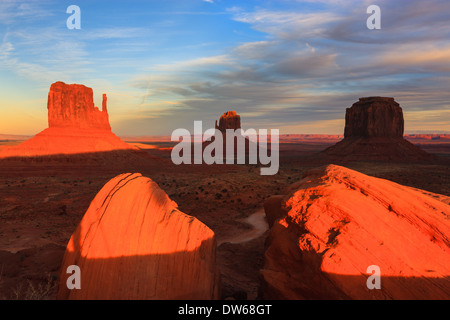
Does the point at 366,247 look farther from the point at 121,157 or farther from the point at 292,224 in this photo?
the point at 121,157

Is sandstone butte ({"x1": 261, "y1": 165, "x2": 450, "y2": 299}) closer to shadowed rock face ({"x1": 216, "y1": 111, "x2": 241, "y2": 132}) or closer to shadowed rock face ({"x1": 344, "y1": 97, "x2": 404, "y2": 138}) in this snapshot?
shadowed rock face ({"x1": 344, "y1": 97, "x2": 404, "y2": 138})

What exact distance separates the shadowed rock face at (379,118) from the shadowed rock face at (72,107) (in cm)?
8224

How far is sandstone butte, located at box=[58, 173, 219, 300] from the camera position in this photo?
6.96m

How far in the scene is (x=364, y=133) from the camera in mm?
92250

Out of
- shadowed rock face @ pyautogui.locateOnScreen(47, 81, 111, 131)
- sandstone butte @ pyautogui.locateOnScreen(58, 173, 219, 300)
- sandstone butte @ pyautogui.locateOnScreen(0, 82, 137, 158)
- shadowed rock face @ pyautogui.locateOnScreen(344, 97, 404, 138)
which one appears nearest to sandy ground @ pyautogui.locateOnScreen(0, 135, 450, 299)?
sandstone butte @ pyautogui.locateOnScreen(58, 173, 219, 300)

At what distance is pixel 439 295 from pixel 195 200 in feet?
76.2

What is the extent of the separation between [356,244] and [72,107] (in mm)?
78693

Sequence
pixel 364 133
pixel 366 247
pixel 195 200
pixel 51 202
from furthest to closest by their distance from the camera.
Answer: pixel 364 133
pixel 51 202
pixel 195 200
pixel 366 247

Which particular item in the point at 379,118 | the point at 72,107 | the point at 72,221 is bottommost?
the point at 72,221

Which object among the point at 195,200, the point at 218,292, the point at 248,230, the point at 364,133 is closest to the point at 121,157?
the point at 195,200

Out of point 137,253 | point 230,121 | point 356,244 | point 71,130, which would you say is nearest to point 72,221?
point 137,253

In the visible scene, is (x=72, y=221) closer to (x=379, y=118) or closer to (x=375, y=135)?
(x=375, y=135)

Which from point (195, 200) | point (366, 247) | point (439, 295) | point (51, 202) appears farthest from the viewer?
point (51, 202)

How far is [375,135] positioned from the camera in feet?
296
